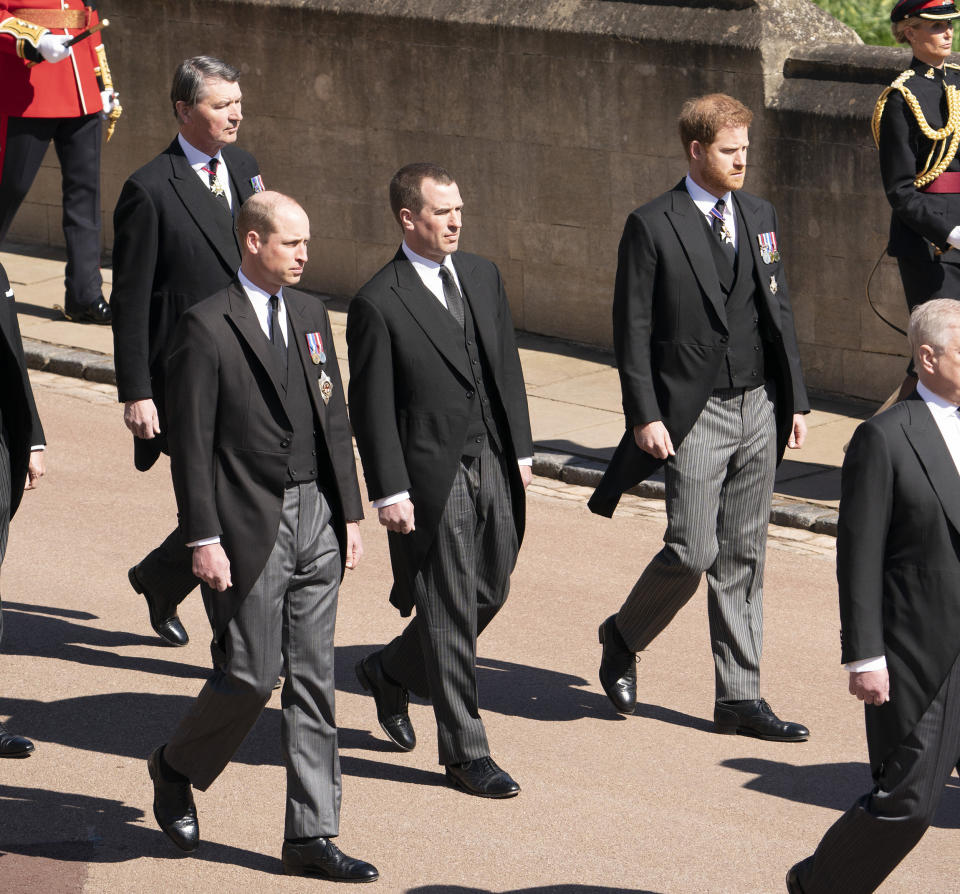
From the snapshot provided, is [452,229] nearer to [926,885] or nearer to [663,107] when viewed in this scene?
[926,885]

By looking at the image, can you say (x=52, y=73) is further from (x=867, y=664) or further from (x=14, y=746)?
(x=867, y=664)

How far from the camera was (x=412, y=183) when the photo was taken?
644cm

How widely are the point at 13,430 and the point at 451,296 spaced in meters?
1.53

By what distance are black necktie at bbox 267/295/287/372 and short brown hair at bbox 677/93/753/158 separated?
5.83 ft

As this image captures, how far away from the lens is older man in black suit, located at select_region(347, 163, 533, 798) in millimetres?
6461

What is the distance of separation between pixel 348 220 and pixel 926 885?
28.1ft

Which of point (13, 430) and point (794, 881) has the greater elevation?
point (13, 430)

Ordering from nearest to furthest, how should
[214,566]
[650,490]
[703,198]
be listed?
[214,566], [703,198], [650,490]

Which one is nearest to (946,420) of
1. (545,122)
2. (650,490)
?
(650,490)

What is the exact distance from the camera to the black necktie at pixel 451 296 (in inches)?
261

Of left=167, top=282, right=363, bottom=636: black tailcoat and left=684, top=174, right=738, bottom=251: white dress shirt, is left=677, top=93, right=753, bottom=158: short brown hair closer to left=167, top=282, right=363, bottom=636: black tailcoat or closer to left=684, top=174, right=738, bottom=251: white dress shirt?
left=684, top=174, right=738, bottom=251: white dress shirt

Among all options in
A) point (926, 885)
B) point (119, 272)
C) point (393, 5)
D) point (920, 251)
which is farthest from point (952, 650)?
point (393, 5)

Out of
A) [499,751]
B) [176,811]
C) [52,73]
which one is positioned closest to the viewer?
[176,811]

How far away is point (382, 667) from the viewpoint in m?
6.96
